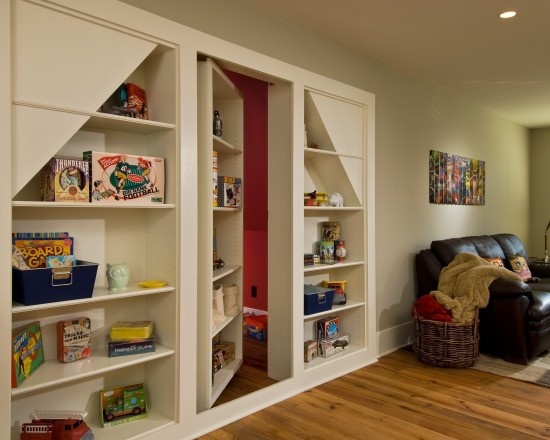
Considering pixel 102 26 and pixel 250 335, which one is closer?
pixel 102 26

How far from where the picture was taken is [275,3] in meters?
2.65

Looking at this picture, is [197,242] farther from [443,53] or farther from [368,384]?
[443,53]

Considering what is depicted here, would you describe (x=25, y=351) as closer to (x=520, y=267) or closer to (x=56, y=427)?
(x=56, y=427)

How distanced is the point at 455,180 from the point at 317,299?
2.47m

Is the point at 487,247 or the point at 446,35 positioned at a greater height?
the point at 446,35

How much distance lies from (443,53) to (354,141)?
1.05m

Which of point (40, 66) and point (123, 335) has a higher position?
point (40, 66)

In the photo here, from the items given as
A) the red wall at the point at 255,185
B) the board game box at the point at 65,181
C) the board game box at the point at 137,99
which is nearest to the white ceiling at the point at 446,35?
the board game box at the point at 137,99

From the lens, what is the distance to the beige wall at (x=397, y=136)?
262cm

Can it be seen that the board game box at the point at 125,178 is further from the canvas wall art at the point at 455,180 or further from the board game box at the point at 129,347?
the canvas wall art at the point at 455,180

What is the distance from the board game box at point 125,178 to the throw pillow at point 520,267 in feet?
12.6

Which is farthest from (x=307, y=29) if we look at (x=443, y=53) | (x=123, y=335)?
(x=123, y=335)

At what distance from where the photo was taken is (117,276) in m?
2.14

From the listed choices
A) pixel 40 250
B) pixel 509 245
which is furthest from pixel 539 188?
pixel 40 250
